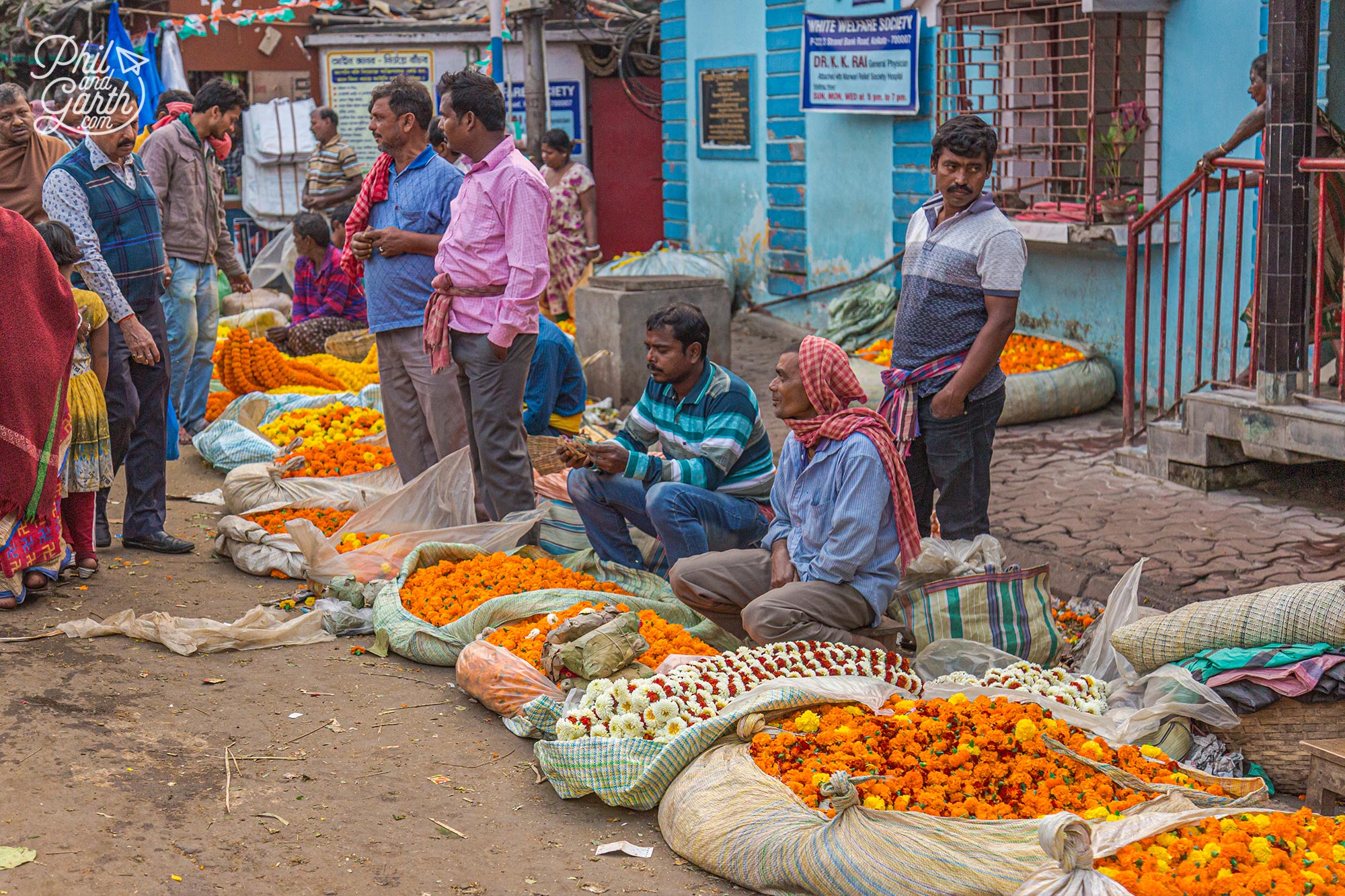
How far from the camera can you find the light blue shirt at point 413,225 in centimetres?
616

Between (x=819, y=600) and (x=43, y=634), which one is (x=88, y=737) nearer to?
(x=43, y=634)

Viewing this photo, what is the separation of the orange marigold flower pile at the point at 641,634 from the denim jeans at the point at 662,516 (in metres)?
0.42

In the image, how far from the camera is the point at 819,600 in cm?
435

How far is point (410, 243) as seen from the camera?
6.10 meters

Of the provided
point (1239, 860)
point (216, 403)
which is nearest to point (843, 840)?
point (1239, 860)

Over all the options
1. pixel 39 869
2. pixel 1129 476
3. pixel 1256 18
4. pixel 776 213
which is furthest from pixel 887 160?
pixel 39 869

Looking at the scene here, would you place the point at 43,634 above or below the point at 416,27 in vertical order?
below

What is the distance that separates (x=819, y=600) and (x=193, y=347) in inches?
215

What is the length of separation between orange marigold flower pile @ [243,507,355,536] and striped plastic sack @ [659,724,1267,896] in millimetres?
3182

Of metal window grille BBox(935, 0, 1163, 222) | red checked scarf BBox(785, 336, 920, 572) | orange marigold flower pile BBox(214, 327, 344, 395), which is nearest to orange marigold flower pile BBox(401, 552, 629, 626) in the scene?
red checked scarf BBox(785, 336, 920, 572)

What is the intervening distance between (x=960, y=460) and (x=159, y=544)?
366cm

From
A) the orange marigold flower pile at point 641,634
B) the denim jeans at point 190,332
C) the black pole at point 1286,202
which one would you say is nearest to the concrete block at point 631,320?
the denim jeans at point 190,332

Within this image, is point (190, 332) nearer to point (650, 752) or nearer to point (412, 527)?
point (412, 527)

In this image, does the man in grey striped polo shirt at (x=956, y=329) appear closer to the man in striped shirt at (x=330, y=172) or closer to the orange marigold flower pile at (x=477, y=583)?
the orange marigold flower pile at (x=477, y=583)
